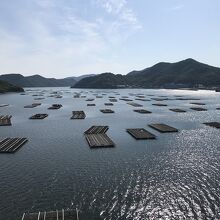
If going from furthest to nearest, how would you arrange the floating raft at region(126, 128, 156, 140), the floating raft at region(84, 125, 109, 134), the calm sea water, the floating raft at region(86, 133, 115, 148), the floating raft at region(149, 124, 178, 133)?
the floating raft at region(149, 124, 178, 133), the floating raft at region(84, 125, 109, 134), the floating raft at region(126, 128, 156, 140), the floating raft at region(86, 133, 115, 148), the calm sea water

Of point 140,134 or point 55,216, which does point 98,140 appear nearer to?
point 140,134

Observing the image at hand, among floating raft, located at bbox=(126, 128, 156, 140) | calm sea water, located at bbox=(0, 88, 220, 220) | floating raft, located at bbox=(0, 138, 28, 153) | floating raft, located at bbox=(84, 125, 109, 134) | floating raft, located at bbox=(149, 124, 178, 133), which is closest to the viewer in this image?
calm sea water, located at bbox=(0, 88, 220, 220)

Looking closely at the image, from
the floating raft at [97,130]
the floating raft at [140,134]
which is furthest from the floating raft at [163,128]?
the floating raft at [97,130]

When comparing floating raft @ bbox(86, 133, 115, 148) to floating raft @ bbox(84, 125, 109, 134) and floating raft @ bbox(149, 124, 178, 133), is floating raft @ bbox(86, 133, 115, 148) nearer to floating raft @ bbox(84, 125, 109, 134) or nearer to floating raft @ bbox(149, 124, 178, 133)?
floating raft @ bbox(84, 125, 109, 134)

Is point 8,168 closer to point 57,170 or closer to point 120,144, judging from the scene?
point 57,170

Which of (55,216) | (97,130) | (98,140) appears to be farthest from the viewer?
(97,130)

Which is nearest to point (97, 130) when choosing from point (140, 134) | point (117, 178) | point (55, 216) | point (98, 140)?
point (98, 140)

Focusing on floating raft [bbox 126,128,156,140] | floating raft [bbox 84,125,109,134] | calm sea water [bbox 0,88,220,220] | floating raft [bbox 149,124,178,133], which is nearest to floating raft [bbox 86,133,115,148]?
calm sea water [bbox 0,88,220,220]

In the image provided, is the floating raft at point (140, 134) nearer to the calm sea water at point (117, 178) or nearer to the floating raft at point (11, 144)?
the calm sea water at point (117, 178)
